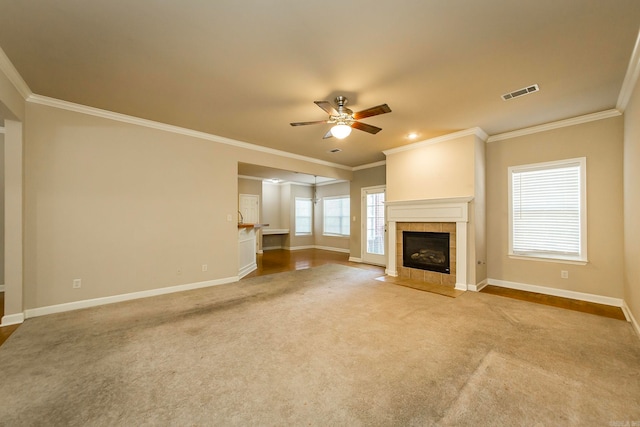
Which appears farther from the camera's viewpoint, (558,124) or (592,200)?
(558,124)

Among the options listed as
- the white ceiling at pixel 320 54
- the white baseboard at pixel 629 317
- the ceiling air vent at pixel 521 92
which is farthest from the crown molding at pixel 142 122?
the white baseboard at pixel 629 317

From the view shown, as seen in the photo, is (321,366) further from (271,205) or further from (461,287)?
(271,205)

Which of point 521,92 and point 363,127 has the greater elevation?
point 521,92

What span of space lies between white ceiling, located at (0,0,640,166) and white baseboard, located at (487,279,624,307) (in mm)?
2751

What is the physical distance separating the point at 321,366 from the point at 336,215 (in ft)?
25.6

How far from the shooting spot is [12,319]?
312 centimetres

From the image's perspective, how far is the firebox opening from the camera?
16.0 ft

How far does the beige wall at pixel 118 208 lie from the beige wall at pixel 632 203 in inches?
222

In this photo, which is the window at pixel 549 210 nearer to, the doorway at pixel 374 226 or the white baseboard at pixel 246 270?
the doorway at pixel 374 226

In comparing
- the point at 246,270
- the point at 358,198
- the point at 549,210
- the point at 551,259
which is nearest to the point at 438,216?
the point at 549,210

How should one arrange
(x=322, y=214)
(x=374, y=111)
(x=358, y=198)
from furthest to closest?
1. (x=322, y=214)
2. (x=358, y=198)
3. (x=374, y=111)

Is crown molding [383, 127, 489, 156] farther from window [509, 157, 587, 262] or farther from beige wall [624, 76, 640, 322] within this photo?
beige wall [624, 76, 640, 322]

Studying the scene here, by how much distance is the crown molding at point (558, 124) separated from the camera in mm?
3787

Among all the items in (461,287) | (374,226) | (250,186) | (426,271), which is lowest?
(461,287)
